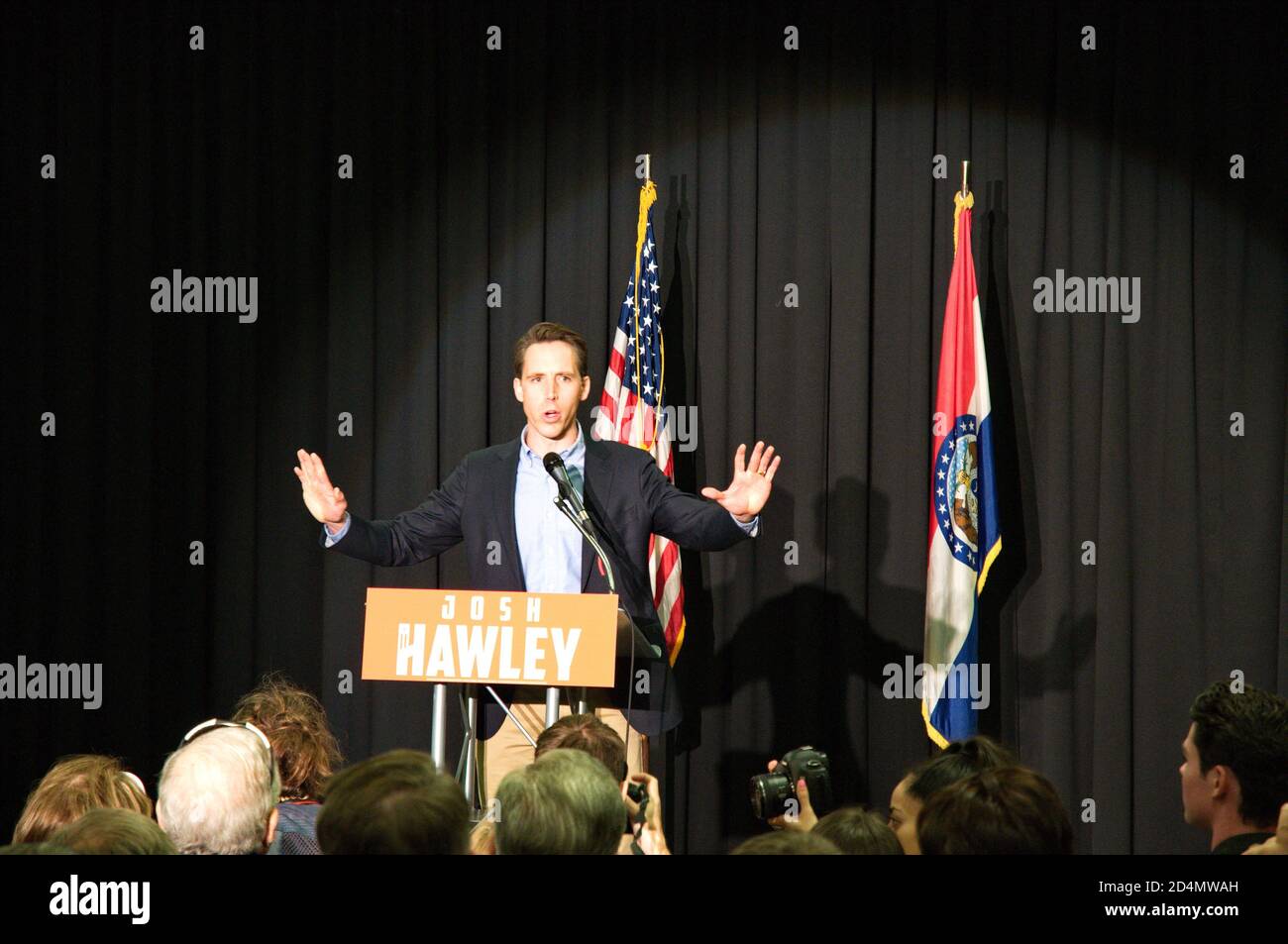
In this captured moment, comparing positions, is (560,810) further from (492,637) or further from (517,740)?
(517,740)

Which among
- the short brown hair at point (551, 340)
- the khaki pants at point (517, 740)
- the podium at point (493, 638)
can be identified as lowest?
the khaki pants at point (517, 740)

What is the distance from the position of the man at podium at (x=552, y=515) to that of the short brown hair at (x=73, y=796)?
1.61 metres

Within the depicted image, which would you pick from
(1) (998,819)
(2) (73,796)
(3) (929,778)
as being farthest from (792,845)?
(2) (73,796)

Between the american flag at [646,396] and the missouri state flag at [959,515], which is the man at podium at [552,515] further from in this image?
the missouri state flag at [959,515]

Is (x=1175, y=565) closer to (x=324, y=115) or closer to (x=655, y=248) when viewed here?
(x=655, y=248)

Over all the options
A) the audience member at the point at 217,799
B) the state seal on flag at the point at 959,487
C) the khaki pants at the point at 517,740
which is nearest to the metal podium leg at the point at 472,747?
the khaki pants at the point at 517,740

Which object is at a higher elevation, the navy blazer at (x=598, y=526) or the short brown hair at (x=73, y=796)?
the navy blazer at (x=598, y=526)

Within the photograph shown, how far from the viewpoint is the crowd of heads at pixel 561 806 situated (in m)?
1.97

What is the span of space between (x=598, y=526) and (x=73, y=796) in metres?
2.09

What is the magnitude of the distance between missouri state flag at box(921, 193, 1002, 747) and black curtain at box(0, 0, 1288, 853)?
28 cm

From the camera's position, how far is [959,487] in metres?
5.60

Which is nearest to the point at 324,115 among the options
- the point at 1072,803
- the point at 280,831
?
the point at 280,831

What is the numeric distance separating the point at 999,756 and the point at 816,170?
3.77 meters

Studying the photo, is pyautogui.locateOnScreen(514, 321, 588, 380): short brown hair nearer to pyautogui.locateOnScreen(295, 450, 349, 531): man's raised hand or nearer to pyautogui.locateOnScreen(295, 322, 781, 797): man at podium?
pyautogui.locateOnScreen(295, 322, 781, 797): man at podium
